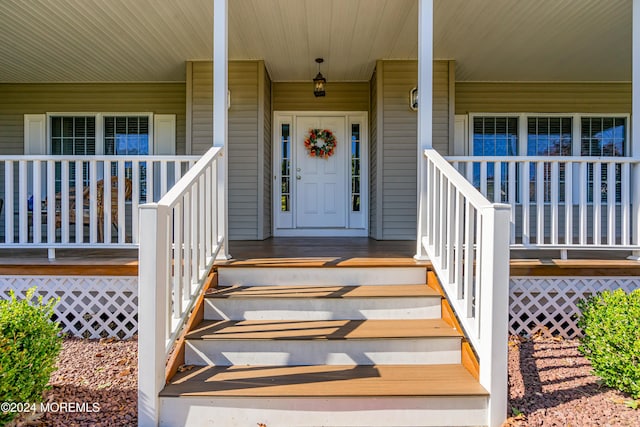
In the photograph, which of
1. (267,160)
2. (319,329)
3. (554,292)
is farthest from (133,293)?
(554,292)

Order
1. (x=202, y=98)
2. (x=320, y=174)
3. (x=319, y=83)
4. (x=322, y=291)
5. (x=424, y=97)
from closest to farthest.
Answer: (x=322, y=291) < (x=424, y=97) < (x=319, y=83) < (x=202, y=98) < (x=320, y=174)

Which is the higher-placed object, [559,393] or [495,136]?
[495,136]

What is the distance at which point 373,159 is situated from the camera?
5691mm

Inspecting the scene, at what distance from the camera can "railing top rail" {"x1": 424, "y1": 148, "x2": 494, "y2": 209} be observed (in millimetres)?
2014

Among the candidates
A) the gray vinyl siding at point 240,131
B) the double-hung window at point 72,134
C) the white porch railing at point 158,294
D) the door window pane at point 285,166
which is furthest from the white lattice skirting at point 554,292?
the double-hung window at point 72,134

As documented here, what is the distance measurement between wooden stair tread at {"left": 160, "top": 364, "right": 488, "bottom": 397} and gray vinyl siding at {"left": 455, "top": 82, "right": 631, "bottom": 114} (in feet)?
15.7

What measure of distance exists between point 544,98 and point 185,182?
5833 mm

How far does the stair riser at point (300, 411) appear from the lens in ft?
6.10

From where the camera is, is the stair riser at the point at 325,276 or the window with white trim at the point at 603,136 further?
the window with white trim at the point at 603,136

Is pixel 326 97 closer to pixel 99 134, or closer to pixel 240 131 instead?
pixel 240 131

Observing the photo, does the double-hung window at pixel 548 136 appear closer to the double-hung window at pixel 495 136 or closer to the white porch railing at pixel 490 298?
the double-hung window at pixel 495 136

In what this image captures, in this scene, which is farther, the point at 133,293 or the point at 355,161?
the point at 355,161

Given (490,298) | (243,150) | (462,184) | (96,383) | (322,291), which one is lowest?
(96,383)

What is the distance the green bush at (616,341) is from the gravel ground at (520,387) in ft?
0.34
